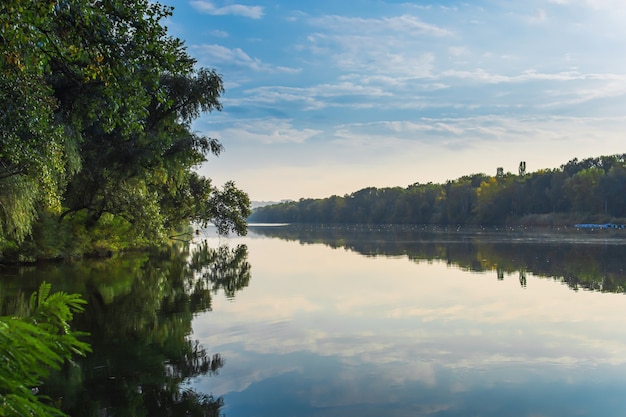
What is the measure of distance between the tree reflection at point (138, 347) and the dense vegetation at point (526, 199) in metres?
103

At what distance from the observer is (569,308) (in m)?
15.7

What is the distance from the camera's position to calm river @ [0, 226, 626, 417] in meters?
7.98

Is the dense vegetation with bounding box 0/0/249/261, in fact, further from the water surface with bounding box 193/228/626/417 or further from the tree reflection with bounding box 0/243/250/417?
the water surface with bounding box 193/228/626/417

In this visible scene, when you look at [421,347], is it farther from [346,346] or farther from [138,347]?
[138,347]

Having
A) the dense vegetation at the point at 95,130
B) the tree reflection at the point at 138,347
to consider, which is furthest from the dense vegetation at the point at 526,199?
the tree reflection at the point at 138,347

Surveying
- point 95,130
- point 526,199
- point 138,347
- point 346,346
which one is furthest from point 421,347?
point 526,199

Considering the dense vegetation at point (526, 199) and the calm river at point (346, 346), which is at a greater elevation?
the dense vegetation at point (526, 199)

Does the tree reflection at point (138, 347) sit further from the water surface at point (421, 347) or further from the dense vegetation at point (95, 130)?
the dense vegetation at point (95, 130)

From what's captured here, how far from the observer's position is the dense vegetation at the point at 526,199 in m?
110

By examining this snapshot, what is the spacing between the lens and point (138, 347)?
10953 millimetres

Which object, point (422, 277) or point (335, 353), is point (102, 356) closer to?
point (335, 353)

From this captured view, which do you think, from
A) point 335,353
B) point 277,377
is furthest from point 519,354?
point 277,377

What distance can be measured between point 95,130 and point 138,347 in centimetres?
1625

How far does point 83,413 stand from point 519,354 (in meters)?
7.55
